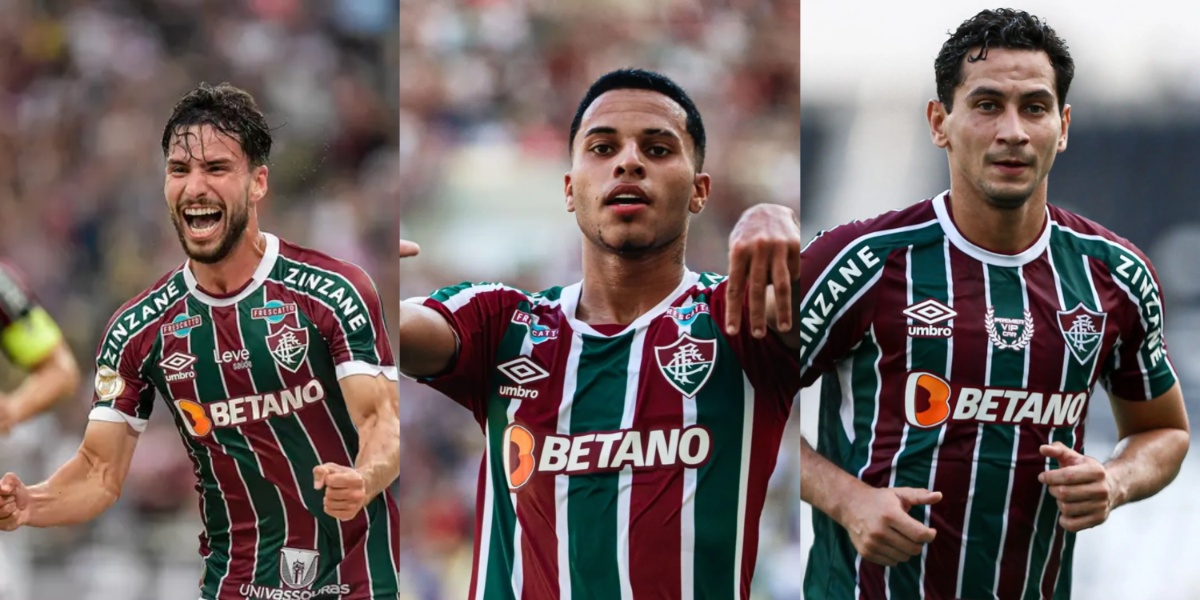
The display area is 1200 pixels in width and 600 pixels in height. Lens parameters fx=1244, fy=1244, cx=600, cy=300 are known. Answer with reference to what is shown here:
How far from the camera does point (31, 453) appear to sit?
11.3ft

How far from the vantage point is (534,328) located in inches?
126

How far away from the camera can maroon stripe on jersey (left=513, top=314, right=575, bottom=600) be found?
3.12m

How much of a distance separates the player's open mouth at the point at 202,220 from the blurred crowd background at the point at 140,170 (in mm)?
91

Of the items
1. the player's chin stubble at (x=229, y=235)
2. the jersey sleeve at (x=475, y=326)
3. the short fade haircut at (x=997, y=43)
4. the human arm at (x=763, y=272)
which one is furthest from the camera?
the player's chin stubble at (x=229, y=235)

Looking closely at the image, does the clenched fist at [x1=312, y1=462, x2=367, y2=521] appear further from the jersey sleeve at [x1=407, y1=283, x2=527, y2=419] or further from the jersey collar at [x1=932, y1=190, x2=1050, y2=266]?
the jersey collar at [x1=932, y1=190, x2=1050, y2=266]

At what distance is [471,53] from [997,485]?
68.1 inches

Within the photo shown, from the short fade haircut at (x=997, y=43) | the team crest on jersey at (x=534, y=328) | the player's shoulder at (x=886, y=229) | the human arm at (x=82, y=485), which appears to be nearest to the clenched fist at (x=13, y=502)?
the human arm at (x=82, y=485)

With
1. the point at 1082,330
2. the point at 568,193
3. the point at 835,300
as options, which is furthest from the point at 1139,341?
the point at 568,193

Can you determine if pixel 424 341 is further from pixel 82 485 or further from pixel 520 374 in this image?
pixel 82 485

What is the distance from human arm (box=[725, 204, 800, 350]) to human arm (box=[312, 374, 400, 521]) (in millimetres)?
931

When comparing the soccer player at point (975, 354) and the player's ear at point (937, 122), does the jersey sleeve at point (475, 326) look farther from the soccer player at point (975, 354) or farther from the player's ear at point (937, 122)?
the player's ear at point (937, 122)

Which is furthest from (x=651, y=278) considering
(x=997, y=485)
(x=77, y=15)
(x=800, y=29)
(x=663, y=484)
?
(x=77, y=15)

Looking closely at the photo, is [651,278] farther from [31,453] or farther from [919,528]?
[31,453]

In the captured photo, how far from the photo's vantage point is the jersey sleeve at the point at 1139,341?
3143mm
